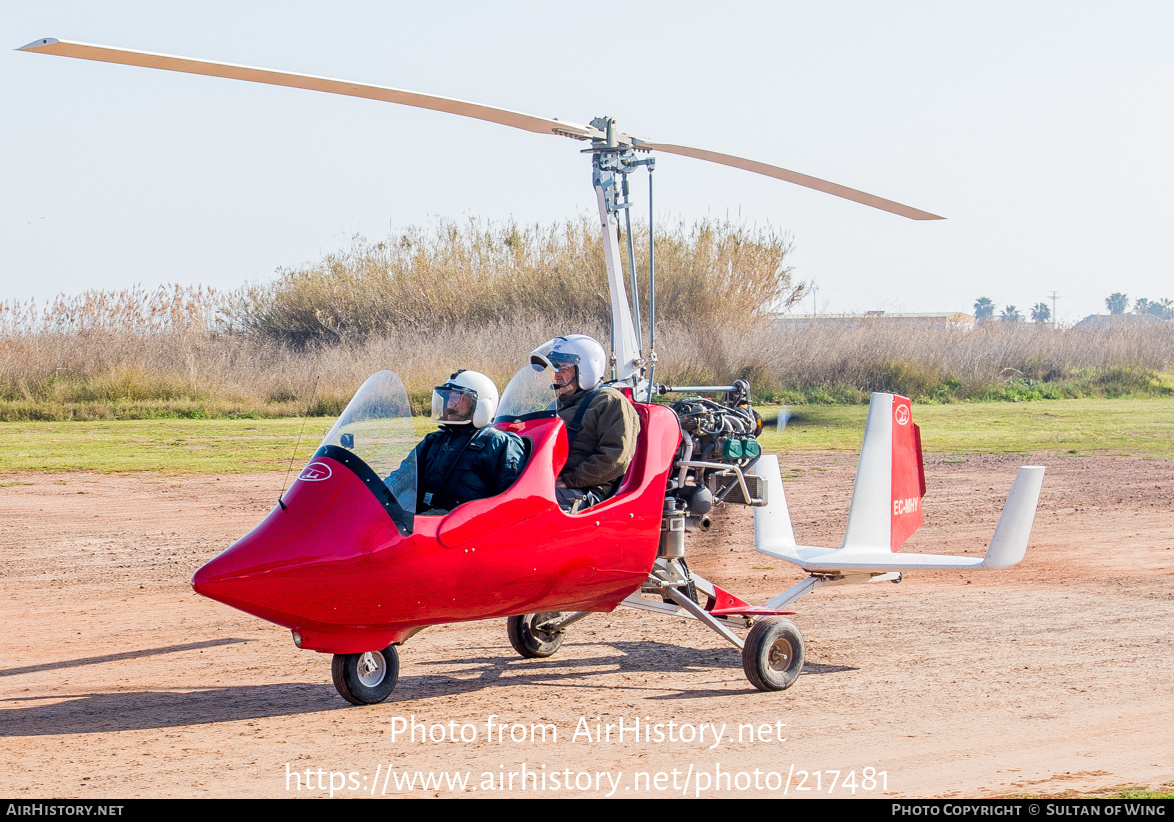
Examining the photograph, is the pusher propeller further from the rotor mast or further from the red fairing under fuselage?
the red fairing under fuselage

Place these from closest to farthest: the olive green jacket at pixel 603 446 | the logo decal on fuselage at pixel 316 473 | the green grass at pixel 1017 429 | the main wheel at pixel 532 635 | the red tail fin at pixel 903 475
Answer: the logo decal on fuselage at pixel 316 473 → the olive green jacket at pixel 603 446 → the main wheel at pixel 532 635 → the red tail fin at pixel 903 475 → the green grass at pixel 1017 429

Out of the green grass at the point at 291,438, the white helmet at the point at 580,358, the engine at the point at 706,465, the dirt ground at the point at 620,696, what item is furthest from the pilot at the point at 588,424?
the green grass at the point at 291,438

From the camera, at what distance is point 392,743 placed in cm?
508

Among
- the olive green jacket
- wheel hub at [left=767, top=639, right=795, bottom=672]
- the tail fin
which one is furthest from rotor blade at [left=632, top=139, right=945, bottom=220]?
wheel hub at [left=767, top=639, right=795, bottom=672]

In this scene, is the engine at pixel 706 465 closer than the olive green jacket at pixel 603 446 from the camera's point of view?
No

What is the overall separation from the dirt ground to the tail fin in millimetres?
724

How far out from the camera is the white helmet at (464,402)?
5531 mm

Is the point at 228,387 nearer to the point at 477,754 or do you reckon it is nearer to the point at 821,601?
the point at 821,601

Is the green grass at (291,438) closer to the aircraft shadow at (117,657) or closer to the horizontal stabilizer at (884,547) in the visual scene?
the aircraft shadow at (117,657)

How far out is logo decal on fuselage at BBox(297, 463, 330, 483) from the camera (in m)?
5.11

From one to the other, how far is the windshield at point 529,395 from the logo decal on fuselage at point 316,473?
1.24 m

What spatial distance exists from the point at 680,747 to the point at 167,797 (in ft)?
7.16

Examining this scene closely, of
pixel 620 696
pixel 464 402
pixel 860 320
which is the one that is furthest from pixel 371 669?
pixel 860 320
